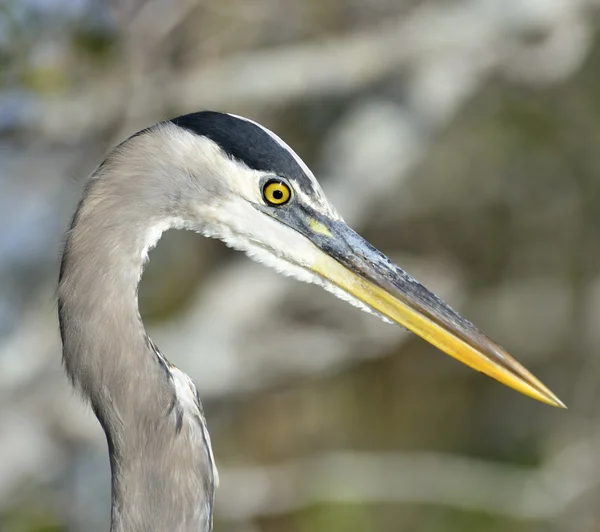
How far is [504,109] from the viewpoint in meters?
5.97

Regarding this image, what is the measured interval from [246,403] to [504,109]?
2530mm

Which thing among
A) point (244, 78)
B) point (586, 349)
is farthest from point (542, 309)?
point (244, 78)

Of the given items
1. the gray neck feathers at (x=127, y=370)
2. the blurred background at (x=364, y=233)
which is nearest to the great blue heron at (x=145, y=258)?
the gray neck feathers at (x=127, y=370)

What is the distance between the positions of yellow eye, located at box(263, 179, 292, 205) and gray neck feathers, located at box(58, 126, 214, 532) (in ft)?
0.60

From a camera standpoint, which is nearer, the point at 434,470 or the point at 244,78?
the point at 244,78

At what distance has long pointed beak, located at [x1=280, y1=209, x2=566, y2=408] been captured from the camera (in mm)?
1505

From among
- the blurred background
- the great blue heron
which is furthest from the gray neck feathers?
the blurred background

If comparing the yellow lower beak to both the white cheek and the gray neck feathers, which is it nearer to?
the white cheek

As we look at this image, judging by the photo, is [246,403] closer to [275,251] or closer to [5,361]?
[5,361]

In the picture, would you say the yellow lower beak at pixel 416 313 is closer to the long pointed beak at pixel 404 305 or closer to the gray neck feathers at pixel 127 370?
the long pointed beak at pixel 404 305

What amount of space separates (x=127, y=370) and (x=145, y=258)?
0.17 m

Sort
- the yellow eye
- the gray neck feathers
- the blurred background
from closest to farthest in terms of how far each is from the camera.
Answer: the gray neck feathers, the yellow eye, the blurred background

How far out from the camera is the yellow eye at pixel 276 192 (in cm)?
145

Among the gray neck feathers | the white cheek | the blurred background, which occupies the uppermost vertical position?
the blurred background
